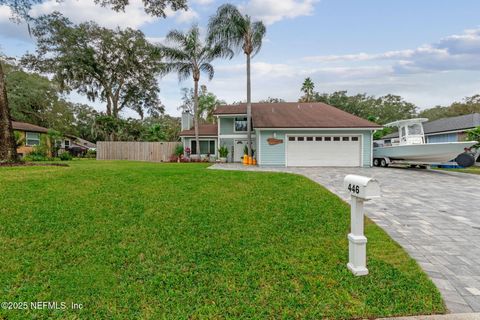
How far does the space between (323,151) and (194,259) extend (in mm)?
12682

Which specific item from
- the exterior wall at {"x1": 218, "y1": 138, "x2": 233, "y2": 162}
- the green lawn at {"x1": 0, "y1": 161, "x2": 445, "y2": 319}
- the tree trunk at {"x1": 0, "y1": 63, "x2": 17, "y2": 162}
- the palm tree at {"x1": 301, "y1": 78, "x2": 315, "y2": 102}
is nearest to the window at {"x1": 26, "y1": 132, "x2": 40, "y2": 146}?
the tree trunk at {"x1": 0, "y1": 63, "x2": 17, "y2": 162}

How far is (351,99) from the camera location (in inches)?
1356

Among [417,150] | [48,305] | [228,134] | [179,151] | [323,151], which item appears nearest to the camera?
[48,305]

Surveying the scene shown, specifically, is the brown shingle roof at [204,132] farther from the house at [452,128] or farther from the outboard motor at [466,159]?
the outboard motor at [466,159]

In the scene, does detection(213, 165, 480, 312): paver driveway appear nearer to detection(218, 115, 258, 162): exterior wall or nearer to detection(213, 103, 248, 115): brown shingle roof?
detection(218, 115, 258, 162): exterior wall

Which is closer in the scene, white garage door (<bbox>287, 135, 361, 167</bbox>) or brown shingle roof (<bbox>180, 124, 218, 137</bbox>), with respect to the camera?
white garage door (<bbox>287, 135, 361, 167</bbox>)

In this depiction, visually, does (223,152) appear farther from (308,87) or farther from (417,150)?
(308,87)

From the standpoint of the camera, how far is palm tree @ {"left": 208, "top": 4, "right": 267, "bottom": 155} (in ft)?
47.6

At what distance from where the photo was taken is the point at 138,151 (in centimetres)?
2017

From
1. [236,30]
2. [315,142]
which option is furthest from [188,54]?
[315,142]

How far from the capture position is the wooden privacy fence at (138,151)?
19656 millimetres

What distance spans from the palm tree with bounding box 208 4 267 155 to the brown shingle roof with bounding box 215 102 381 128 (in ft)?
10.0

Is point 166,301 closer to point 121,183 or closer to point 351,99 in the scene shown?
point 121,183

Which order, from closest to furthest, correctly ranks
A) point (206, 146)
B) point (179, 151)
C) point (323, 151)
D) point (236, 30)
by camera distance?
point (323, 151)
point (236, 30)
point (179, 151)
point (206, 146)
